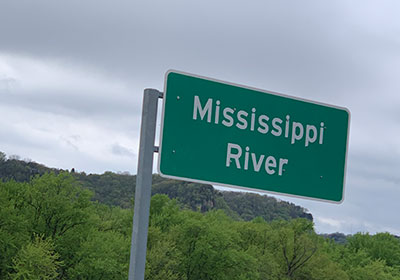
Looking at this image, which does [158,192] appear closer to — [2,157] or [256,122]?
[2,157]

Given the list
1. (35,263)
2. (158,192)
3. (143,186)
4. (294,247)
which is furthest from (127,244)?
(158,192)

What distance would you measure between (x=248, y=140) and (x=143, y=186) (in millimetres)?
917

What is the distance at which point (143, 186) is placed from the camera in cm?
416

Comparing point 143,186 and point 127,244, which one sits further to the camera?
point 127,244

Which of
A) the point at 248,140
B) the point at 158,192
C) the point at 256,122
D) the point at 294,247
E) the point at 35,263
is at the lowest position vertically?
the point at 35,263

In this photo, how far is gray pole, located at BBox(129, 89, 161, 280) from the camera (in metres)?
4.07

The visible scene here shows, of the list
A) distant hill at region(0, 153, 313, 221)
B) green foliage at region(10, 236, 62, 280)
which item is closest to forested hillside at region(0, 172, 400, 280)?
green foliage at region(10, 236, 62, 280)

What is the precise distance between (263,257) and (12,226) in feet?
75.6

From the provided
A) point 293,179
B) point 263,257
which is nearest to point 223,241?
point 263,257

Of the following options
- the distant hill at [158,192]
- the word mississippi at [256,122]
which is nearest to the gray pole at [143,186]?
the word mississippi at [256,122]

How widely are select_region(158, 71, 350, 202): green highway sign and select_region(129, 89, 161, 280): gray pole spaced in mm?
106

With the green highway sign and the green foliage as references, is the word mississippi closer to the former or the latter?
the green highway sign

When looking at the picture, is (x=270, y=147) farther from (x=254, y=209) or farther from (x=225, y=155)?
(x=254, y=209)

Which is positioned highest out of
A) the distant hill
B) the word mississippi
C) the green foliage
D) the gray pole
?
the distant hill
